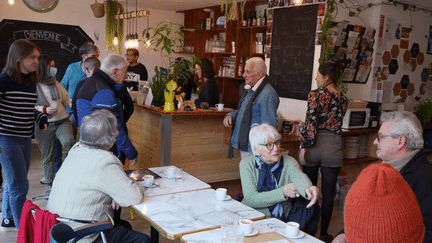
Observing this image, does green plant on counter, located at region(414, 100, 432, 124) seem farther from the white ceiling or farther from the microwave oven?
the white ceiling

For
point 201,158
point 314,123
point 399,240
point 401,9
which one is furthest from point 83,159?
point 401,9

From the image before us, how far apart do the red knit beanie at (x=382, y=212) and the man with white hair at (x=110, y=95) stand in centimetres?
244

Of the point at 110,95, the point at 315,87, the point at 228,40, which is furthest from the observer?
the point at 228,40

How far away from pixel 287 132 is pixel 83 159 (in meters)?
3.18

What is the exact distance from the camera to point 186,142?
532 cm

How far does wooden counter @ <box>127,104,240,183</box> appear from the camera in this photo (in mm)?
5156

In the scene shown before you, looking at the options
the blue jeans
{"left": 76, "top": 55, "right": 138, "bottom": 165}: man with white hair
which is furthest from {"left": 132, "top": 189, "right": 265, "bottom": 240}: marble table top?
the blue jeans

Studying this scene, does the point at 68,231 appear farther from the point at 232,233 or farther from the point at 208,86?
the point at 208,86

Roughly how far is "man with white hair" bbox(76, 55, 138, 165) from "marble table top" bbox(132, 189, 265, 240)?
103cm

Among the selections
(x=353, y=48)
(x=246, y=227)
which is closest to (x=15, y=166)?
(x=246, y=227)

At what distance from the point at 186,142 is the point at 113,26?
11.9 feet

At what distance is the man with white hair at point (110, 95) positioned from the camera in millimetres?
3297

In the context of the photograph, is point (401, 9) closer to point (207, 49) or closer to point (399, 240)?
point (207, 49)

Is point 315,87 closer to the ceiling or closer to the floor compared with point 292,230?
closer to the ceiling
